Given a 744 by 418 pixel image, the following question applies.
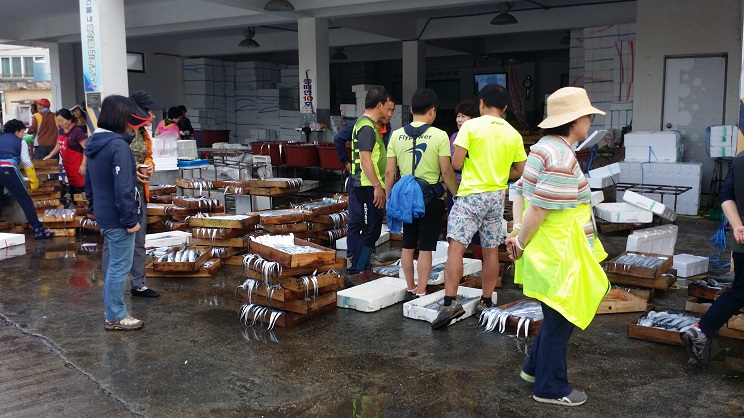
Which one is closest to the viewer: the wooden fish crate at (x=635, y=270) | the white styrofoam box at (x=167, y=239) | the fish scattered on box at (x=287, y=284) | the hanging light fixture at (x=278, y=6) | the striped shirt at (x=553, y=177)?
the striped shirt at (x=553, y=177)

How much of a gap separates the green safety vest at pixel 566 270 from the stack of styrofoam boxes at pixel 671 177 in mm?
7294

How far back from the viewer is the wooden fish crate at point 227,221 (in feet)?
24.0

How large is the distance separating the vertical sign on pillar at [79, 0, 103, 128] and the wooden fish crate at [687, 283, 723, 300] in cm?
900

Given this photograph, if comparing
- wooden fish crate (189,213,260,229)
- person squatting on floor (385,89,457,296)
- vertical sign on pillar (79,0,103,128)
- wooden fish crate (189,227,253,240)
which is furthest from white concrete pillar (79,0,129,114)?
person squatting on floor (385,89,457,296)

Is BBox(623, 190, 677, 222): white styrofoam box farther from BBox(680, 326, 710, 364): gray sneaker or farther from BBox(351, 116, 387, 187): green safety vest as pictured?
BBox(680, 326, 710, 364): gray sneaker

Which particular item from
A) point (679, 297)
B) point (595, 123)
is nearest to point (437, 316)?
point (679, 297)

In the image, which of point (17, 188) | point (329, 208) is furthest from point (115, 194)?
point (17, 188)

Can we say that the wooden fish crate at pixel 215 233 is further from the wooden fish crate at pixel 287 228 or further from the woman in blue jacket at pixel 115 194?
the woman in blue jacket at pixel 115 194

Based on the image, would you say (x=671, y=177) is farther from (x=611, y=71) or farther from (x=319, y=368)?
(x=319, y=368)

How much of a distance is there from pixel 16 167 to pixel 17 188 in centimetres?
28

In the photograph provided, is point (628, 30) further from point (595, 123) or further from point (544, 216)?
point (544, 216)

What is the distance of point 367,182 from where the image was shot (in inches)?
246

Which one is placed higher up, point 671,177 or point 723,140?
point 723,140

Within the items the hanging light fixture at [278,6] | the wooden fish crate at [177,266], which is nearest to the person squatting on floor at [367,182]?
the wooden fish crate at [177,266]
